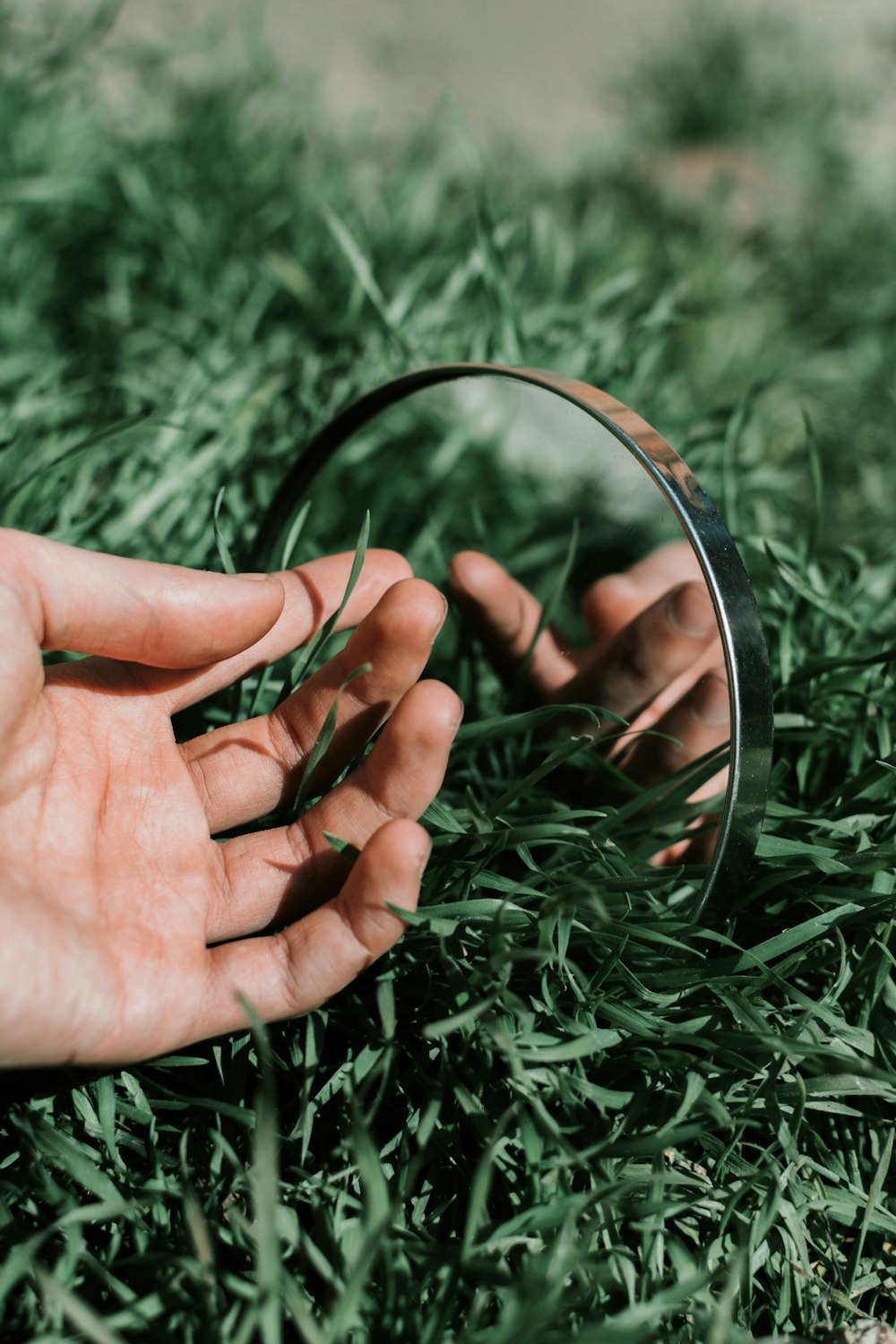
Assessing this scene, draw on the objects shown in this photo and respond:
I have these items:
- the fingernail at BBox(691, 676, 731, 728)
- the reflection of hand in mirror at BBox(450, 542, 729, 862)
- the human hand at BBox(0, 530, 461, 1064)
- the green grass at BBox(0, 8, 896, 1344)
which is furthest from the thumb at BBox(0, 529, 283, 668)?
the fingernail at BBox(691, 676, 731, 728)

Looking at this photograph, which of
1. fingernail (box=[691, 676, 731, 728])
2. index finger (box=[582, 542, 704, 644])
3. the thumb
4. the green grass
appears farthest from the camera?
index finger (box=[582, 542, 704, 644])

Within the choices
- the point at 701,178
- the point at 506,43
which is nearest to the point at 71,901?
the point at 701,178

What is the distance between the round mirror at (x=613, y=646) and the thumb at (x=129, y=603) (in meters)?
0.29

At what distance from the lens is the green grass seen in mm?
885

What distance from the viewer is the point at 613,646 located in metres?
1.28

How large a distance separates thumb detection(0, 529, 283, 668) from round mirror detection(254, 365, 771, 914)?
0.29m

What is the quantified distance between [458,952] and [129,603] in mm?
496

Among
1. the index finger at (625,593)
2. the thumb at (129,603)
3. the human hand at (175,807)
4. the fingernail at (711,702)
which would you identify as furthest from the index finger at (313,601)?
the fingernail at (711,702)

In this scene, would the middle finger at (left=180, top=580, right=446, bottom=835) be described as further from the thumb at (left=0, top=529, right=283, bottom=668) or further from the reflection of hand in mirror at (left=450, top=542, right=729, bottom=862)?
the reflection of hand in mirror at (left=450, top=542, right=729, bottom=862)

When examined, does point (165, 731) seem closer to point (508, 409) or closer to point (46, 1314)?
point (46, 1314)

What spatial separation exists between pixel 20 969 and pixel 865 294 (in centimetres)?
292

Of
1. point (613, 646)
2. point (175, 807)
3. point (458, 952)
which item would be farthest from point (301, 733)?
point (613, 646)

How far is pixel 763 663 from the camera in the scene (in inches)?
36.8

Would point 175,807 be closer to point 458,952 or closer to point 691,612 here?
point 458,952
